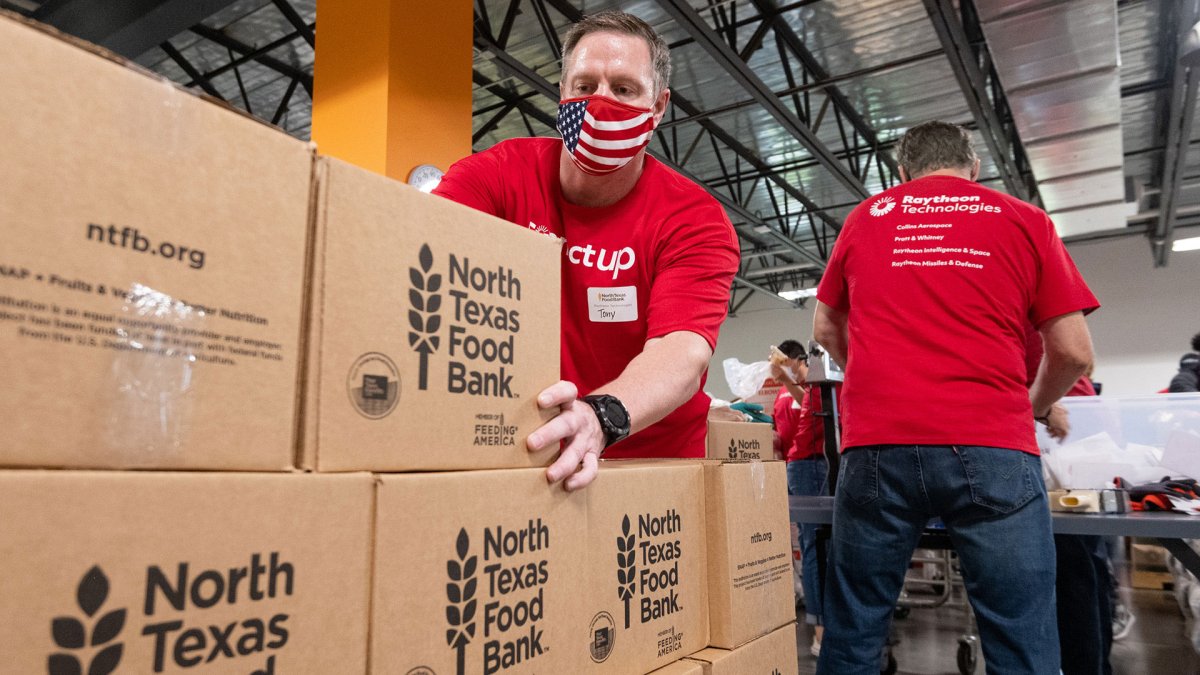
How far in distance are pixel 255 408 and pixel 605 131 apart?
2.69ft

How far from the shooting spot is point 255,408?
0.55m

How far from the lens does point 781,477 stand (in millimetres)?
1295

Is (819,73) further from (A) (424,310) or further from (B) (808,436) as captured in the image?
(A) (424,310)

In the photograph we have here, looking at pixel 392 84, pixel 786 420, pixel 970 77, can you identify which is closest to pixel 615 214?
pixel 392 84

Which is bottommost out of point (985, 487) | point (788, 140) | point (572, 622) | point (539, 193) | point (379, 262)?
point (572, 622)

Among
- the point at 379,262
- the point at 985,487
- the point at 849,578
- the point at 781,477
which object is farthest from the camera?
the point at 849,578

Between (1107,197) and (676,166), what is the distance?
3851 mm

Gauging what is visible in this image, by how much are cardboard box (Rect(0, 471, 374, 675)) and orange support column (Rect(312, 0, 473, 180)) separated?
2980 mm

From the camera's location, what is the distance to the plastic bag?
209 inches

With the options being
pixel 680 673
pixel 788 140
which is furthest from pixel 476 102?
pixel 680 673

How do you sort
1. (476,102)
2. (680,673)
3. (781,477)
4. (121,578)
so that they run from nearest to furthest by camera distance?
(121,578), (680,673), (781,477), (476,102)

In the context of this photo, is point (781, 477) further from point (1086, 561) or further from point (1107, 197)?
point (1107, 197)

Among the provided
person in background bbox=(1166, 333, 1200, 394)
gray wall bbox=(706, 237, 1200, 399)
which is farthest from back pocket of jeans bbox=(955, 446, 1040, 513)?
gray wall bbox=(706, 237, 1200, 399)

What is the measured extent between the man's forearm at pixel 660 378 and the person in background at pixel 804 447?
229 centimetres
